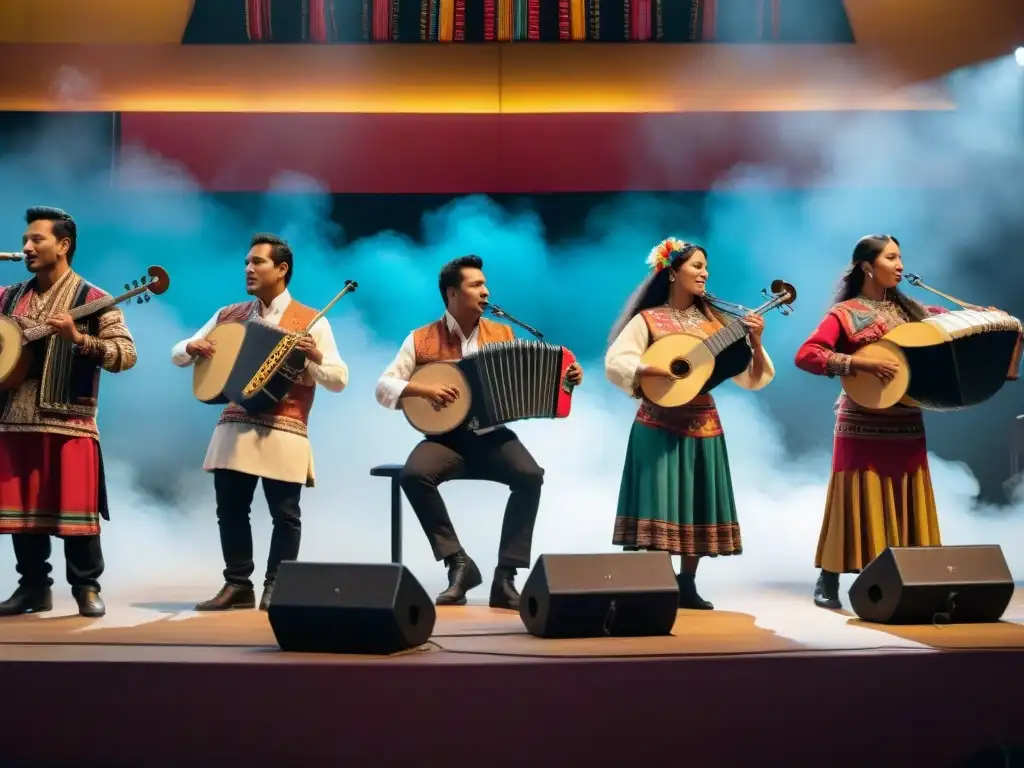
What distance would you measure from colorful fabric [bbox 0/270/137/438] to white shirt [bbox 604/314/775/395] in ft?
5.92

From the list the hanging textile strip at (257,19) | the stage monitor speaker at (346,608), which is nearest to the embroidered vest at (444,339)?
the stage monitor speaker at (346,608)

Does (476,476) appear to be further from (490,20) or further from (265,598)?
(490,20)

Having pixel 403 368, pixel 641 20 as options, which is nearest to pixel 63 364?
pixel 403 368

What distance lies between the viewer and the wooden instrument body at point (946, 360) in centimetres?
412

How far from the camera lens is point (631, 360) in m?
4.37

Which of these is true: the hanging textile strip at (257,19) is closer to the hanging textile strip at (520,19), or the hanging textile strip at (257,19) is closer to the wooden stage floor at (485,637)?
the hanging textile strip at (520,19)

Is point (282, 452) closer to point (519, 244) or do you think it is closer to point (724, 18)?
point (519, 244)

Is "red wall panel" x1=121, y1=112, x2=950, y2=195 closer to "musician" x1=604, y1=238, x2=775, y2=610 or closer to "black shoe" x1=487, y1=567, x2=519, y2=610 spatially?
"musician" x1=604, y1=238, x2=775, y2=610

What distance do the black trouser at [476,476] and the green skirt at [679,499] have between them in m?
0.38

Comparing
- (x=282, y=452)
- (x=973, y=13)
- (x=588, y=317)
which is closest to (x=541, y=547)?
(x=588, y=317)

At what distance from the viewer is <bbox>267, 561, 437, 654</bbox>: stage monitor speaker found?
3.00m

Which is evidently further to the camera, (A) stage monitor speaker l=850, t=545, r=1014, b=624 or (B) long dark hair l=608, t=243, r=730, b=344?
(B) long dark hair l=608, t=243, r=730, b=344

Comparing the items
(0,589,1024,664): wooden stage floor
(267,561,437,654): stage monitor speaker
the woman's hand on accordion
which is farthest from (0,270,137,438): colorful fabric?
the woman's hand on accordion

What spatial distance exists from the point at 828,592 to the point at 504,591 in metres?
1.28
